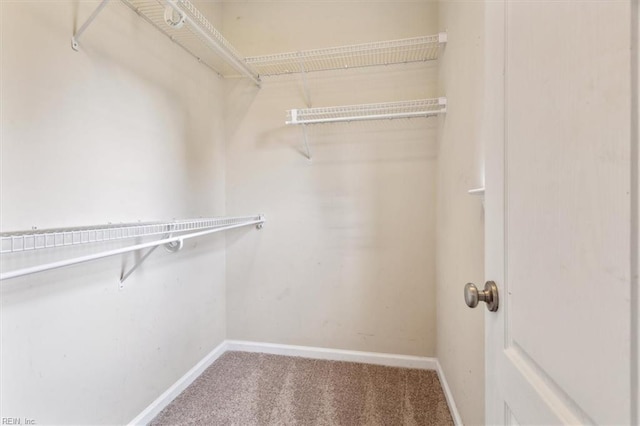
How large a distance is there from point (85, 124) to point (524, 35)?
151 cm

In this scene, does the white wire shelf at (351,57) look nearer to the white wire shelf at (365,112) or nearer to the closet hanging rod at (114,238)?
the white wire shelf at (365,112)

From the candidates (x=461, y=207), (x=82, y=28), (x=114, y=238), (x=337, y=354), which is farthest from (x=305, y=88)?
(x=337, y=354)

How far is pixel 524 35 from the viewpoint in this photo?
21.7 inches

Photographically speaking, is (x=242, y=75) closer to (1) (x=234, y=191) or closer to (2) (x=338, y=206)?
(1) (x=234, y=191)

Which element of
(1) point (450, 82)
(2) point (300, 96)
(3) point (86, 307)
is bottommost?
(3) point (86, 307)

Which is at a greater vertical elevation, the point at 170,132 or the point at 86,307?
the point at 170,132

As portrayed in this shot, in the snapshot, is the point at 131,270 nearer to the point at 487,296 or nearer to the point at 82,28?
the point at 82,28

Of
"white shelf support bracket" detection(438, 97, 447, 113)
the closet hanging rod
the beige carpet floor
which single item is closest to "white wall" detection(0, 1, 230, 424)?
the closet hanging rod

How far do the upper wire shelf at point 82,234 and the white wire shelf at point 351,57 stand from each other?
1.17 m


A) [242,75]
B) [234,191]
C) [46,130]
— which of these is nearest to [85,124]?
[46,130]

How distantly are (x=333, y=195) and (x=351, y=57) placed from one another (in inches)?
37.5

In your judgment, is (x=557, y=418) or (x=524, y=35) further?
(x=524, y=35)

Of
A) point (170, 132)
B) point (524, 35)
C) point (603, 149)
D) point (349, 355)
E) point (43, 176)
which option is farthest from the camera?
point (349, 355)

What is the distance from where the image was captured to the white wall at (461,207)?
1136 mm
